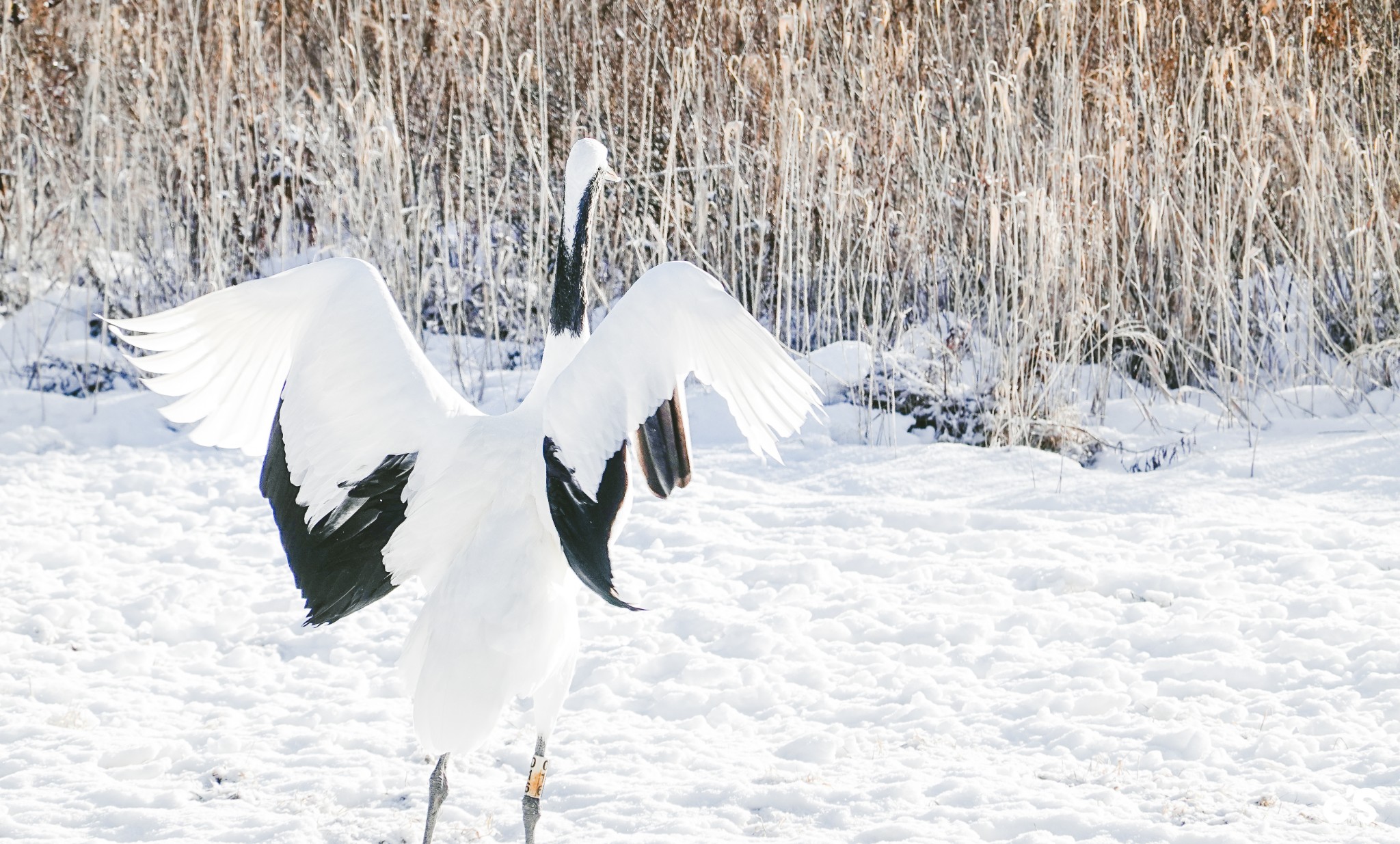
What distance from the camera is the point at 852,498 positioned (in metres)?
4.80

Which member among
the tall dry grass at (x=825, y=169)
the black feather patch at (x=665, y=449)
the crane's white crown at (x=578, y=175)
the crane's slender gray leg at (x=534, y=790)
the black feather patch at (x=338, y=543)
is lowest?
the crane's slender gray leg at (x=534, y=790)

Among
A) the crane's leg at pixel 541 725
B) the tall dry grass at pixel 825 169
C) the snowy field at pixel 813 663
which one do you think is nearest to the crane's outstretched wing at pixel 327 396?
the crane's leg at pixel 541 725

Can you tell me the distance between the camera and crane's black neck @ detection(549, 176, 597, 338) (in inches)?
114

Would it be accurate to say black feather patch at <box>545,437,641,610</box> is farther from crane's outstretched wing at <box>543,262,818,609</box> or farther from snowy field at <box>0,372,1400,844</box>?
snowy field at <box>0,372,1400,844</box>

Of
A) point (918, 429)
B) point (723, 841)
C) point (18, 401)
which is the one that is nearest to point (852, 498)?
point (918, 429)

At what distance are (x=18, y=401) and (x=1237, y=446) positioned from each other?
16.2 feet

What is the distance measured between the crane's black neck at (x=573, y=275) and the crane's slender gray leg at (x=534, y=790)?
0.89 meters

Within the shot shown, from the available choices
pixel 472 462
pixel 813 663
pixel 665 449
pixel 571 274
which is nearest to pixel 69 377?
pixel 571 274

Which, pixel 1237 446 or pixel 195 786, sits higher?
pixel 1237 446

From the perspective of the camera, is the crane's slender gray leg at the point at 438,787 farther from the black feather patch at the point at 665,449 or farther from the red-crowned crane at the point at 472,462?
the black feather patch at the point at 665,449

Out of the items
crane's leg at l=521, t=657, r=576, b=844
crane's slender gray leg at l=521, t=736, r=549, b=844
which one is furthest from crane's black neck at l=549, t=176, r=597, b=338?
crane's slender gray leg at l=521, t=736, r=549, b=844

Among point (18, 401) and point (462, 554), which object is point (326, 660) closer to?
point (462, 554)

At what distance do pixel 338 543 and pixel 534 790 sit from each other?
0.63m

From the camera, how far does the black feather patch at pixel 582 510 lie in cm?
237
